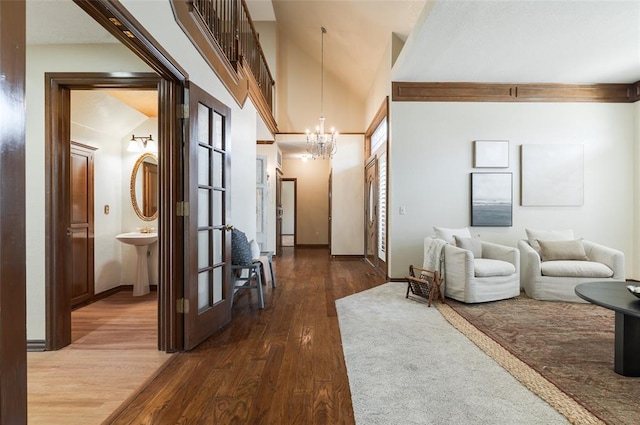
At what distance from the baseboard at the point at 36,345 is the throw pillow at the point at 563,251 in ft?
17.4

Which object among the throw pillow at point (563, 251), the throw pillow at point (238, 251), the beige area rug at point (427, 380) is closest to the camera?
the beige area rug at point (427, 380)

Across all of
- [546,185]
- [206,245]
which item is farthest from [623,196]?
[206,245]

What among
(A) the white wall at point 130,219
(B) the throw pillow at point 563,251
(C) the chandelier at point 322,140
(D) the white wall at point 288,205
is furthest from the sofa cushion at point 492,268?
(D) the white wall at point 288,205

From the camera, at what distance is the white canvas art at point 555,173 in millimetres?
4750

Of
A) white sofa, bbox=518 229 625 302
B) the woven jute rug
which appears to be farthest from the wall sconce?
white sofa, bbox=518 229 625 302

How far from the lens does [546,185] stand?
4.76 metres

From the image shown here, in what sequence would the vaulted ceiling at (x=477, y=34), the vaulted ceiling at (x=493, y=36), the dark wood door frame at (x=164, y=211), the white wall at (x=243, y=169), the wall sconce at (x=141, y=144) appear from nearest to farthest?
1. the dark wood door frame at (x=164, y=211)
2. the vaulted ceiling at (x=477, y=34)
3. the vaulted ceiling at (x=493, y=36)
4. the white wall at (x=243, y=169)
5. the wall sconce at (x=141, y=144)

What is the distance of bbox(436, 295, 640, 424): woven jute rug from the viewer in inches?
68.7

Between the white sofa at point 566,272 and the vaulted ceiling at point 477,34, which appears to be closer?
the vaulted ceiling at point 477,34

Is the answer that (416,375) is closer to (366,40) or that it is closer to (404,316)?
(404,316)

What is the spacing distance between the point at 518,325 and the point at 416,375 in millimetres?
1538

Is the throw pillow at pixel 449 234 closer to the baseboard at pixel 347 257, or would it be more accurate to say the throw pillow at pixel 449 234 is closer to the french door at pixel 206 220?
the french door at pixel 206 220

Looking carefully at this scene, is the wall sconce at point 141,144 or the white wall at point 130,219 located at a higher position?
the wall sconce at point 141,144

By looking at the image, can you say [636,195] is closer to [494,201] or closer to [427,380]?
[494,201]
